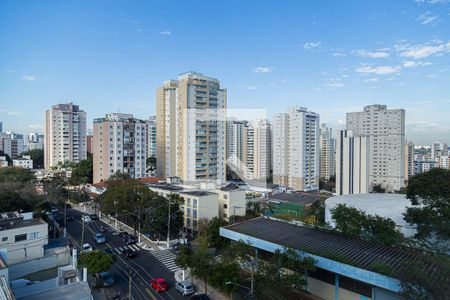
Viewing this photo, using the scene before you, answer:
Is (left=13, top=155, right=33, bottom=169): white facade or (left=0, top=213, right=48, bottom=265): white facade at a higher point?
(left=13, top=155, right=33, bottom=169): white facade

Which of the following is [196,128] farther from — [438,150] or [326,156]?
[438,150]

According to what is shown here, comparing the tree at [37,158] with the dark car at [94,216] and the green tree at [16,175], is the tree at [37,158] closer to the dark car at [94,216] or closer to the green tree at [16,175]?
the green tree at [16,175]

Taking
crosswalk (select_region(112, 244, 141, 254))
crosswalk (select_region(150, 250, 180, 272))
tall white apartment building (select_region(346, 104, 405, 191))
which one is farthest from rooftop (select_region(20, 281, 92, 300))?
tall white apartment building (select_region(346, 104, 405, 191))

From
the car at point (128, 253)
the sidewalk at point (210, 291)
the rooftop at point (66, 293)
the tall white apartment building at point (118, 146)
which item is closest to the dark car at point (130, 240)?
the car at point (128, 253)

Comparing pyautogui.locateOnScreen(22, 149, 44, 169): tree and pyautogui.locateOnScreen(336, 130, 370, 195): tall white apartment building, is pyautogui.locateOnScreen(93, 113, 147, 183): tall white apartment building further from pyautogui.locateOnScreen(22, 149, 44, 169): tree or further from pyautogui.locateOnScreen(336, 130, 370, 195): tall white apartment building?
pyautogui.locateOnScreen(22, 149, 44, 169): tree

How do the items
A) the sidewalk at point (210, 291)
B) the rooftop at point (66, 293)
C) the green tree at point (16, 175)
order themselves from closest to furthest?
the rooftop at point (66, 293), the sidewalk at point (210, 291), the green tree at point (16, 175)

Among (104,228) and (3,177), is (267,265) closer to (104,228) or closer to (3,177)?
(104,228)
